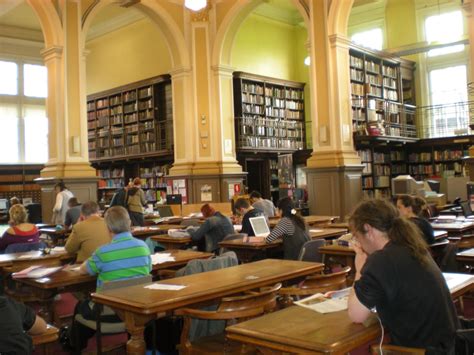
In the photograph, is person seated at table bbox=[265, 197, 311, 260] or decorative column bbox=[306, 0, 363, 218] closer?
person seated at table bbox=[265, 197, 311, 260]

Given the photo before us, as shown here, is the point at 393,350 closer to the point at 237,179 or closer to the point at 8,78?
the point at 237,179

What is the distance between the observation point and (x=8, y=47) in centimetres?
1752

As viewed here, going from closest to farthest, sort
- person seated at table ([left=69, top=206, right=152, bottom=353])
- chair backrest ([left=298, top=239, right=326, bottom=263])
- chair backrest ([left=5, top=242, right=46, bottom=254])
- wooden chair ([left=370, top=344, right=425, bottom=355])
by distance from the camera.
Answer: wooden chair ([left=370, top=344, right=425, bottom=355]) < person seated at table ([left=69, top=206, right=152, bottom=353]) < chair backrest ([left=298, top=239, right=326, bottom=263]) < chair backrest ([left=5, top=242, right=46, bottom=254])

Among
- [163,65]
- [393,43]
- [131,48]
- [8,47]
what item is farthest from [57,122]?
[393,43]

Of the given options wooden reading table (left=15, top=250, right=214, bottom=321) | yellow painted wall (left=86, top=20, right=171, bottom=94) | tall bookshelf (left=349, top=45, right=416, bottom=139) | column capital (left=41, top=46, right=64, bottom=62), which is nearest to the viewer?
wooden reading table (left=15, top=250, right=214, bottom=321)

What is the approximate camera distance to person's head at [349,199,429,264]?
2.40 metres

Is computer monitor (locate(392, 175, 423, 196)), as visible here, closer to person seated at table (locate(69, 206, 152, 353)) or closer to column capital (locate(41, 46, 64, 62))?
column capital (locate(41, 46, 64, 62))

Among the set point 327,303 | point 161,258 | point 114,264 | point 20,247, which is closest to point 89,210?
point 20,247

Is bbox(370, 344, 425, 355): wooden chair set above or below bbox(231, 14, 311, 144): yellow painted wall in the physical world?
below

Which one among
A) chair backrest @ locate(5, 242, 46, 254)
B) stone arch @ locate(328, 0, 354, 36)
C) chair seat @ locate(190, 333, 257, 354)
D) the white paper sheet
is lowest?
chair seat @ locate(190, 333, 257, 354)

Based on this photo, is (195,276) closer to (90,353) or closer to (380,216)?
(90,353)

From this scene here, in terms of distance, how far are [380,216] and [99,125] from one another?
592 inches

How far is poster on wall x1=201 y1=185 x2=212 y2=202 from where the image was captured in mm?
12172

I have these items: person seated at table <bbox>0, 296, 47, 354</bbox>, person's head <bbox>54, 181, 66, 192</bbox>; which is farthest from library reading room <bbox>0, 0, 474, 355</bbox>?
person's head <bbox>54, 181, 66, 192</bbox>
